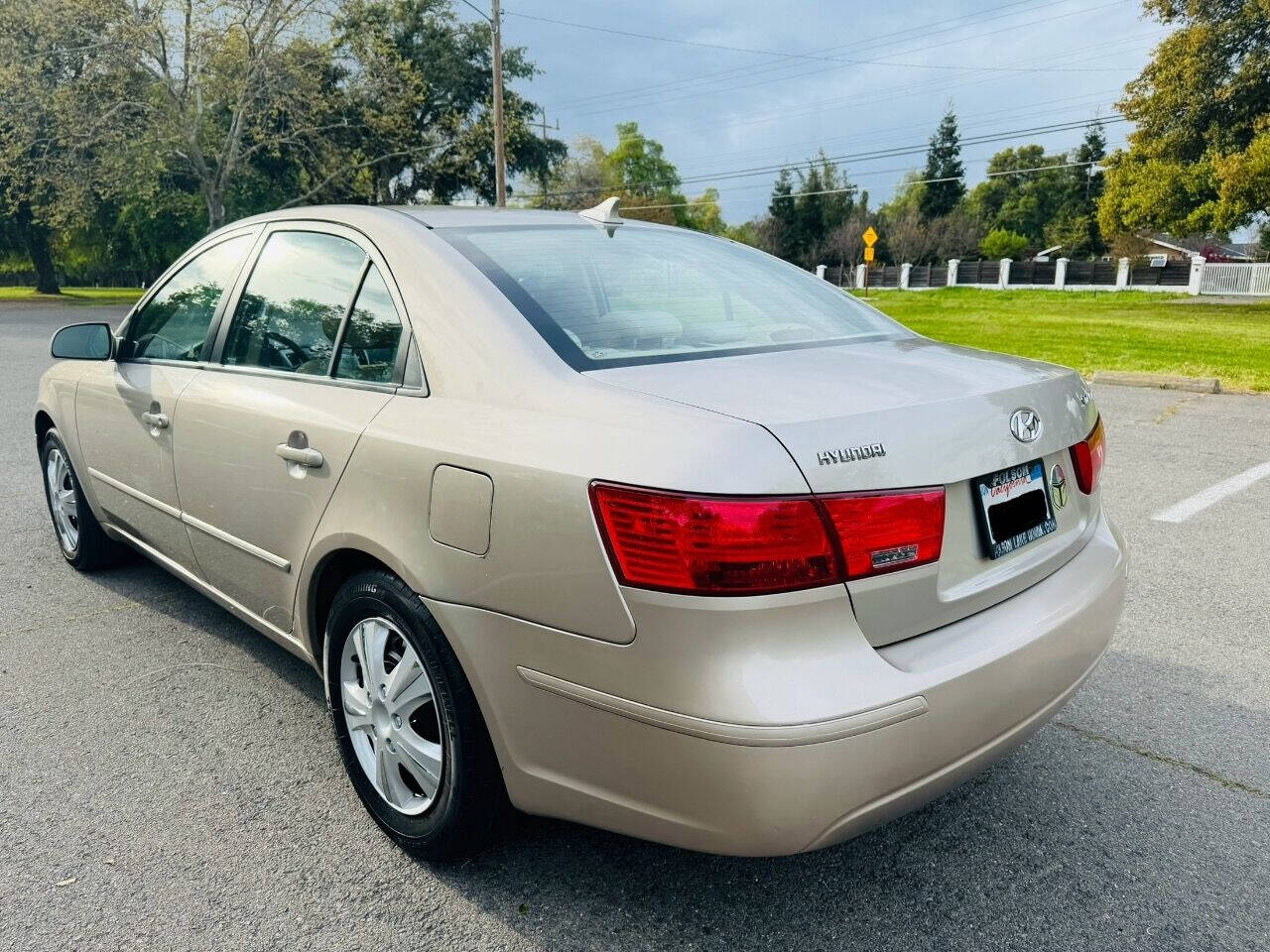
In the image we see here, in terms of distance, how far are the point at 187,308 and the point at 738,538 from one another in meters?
2.67

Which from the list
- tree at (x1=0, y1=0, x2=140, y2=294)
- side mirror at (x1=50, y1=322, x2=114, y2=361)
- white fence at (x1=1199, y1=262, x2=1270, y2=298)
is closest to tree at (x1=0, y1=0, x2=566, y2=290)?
tree at (x1=0, y1=0, x2=140, y2=294)

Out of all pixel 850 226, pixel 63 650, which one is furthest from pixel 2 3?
pixel 850 226

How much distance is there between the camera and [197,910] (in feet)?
7.14

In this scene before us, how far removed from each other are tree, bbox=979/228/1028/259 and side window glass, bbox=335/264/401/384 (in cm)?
7537

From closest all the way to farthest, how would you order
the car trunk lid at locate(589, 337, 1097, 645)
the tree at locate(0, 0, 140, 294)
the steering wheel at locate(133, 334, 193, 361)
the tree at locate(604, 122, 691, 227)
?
the car trunk lid at locate(589, 337, 1097, 645), the steering wheel at locate(133, 334, 193, 361), the tree at locate(0, 0, 140, 294), the tree at locate(604, 122, 691, 227)

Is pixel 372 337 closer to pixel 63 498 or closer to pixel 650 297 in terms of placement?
pixel 650 297

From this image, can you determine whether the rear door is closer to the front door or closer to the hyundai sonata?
the hyundai sonata

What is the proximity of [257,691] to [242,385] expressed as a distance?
3.61 feet

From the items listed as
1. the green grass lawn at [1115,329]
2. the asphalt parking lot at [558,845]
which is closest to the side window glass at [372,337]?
the asphalt parking lot at [558,845]

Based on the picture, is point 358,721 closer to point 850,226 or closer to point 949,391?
point 949,391

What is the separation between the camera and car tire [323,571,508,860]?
83.6 inches

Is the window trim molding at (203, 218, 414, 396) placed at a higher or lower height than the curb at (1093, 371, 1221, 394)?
higher

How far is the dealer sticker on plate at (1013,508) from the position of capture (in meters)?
2.00

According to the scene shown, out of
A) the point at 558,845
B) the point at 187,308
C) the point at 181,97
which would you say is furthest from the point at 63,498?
the point at 181,97
